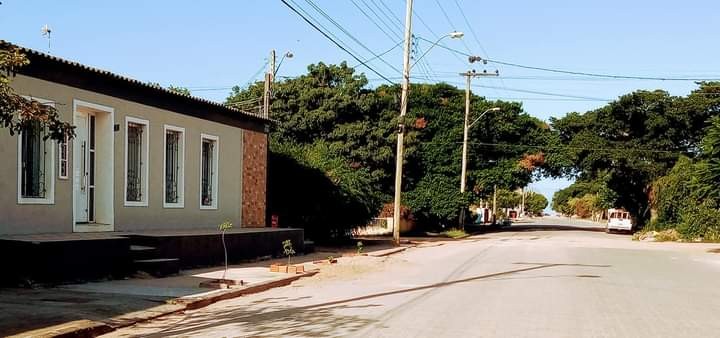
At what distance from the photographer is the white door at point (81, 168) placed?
623 inches

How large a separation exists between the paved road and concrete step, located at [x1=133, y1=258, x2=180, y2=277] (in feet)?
8.94

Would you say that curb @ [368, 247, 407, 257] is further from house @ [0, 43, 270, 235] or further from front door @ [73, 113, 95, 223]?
front door @ [73, 113, 95, 223]

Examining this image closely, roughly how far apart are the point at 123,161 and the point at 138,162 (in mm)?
790

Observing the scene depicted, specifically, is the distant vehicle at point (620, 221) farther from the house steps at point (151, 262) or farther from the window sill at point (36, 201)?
the window sill at point (36, 201)

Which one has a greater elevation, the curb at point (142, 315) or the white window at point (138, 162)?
the white window at point (138, 162)

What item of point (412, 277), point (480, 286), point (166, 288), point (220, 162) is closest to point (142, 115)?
point (220, 162)

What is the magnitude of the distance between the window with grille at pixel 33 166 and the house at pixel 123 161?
0.8 inches

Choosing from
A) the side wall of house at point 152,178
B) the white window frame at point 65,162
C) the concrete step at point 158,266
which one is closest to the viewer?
the side wall of house at point 152,178

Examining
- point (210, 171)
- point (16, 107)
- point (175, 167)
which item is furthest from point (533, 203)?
point (16, 107)

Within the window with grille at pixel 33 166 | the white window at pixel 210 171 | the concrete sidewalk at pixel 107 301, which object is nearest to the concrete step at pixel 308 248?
the white window at pixel 210 171

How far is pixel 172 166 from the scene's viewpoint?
19188mm

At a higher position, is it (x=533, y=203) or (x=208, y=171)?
(x=208, y=171)

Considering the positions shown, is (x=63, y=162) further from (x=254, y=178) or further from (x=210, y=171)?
(x=254, y=178)

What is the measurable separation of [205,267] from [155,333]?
8.50m
